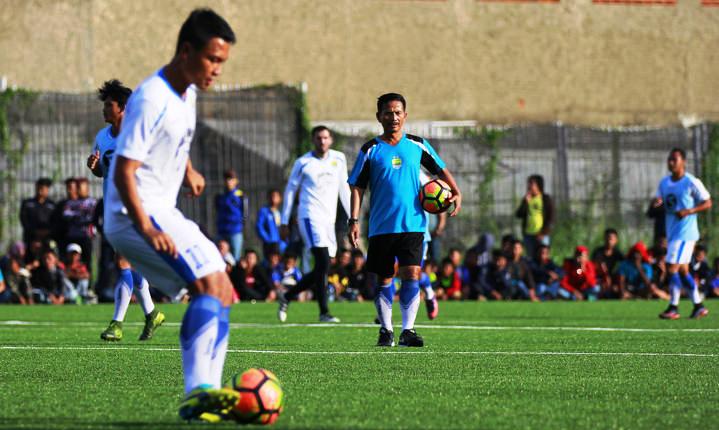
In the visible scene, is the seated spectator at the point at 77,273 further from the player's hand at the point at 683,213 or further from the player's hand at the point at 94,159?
the player's hand at the point at 94,159

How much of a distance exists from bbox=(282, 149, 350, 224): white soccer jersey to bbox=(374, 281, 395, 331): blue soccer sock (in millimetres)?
4451

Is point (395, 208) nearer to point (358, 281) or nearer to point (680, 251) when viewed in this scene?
point (680, 251)

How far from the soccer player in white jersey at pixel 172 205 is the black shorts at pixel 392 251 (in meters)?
4.69

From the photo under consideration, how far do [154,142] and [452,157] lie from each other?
20.3 m

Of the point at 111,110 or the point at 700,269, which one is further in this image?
the point at 700,269

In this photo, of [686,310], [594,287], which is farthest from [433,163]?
[594,287]

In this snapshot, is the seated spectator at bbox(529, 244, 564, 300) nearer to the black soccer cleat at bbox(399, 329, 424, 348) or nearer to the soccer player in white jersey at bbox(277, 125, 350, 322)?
the soccer player in white jersey at bbox(277, 125, 350, 322)

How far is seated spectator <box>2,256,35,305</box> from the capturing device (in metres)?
20.6

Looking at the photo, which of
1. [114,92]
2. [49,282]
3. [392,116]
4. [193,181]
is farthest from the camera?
[49,282]

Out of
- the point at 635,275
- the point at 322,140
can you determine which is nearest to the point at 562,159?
the point at 635,275

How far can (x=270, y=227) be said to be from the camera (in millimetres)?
22641

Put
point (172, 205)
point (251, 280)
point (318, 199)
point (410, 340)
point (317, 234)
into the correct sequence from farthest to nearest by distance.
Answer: point (251, 280)
point (318, 199)
point (317, 234)
point (410, 340)
point (172, 205)

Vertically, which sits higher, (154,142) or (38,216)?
(38,216)

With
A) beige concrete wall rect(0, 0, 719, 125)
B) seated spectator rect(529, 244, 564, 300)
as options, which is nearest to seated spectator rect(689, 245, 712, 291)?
seated spectator rect(529, 244, 564, 300)
